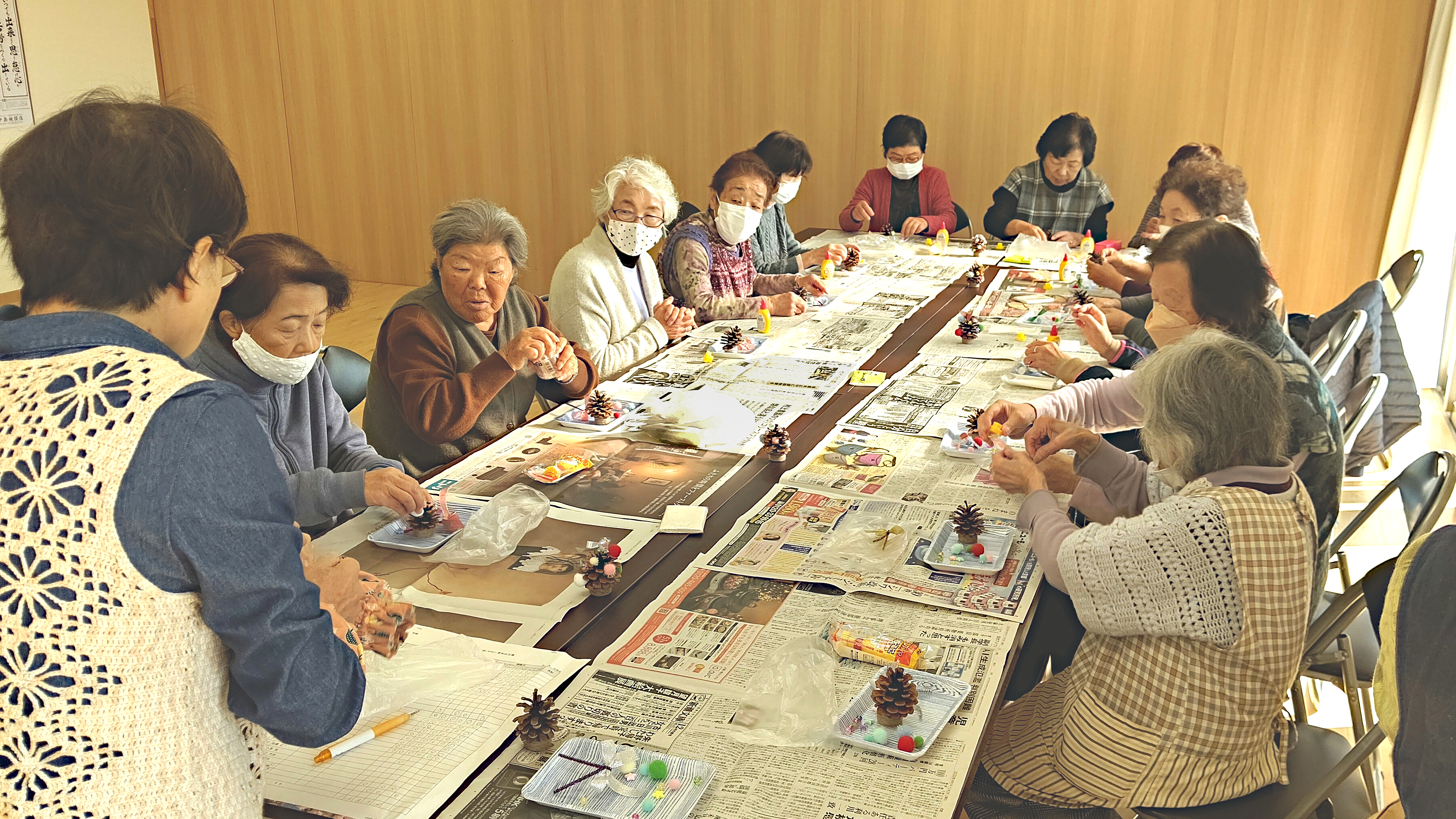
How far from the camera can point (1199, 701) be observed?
1.68 m

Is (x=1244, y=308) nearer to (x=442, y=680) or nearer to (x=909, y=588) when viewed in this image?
(x=909, y=588)

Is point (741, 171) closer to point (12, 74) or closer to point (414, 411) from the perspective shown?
point (414, 411)

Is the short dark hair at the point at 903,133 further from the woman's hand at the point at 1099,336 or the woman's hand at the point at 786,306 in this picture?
the woman's hand at the point at 1099,336

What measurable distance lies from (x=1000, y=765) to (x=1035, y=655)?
2.09 ft

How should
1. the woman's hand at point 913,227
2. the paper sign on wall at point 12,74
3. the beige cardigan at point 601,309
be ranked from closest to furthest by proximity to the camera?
the beige cardigan at point 601,309 < the woman's hand at point 913,227 < the paper sign on wall at point 12,74

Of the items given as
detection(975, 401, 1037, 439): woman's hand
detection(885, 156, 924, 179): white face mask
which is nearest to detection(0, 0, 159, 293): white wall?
detection(885, 156, 924, 179): white face mask

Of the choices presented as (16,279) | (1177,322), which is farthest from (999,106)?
(16,279)

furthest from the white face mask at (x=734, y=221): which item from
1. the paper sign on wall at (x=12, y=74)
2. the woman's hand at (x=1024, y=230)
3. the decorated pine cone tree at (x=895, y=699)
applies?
the paper sign on wall at (x=12, y=74)

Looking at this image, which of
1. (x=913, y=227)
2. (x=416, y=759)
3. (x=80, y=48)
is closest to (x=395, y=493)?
(x=416, y=759)

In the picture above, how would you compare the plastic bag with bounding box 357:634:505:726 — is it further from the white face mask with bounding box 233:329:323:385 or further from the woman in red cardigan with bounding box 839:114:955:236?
the woman in red cardigan with bounding box 839:114:955:236

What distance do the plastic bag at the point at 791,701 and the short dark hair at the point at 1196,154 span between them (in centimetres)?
405

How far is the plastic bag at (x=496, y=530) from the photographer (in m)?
1.99

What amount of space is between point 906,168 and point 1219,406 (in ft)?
13.4

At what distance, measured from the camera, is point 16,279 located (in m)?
1.04
